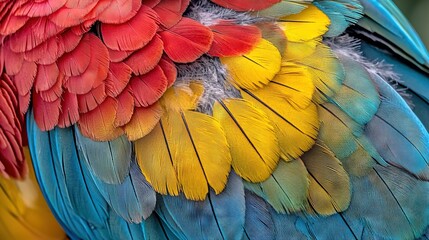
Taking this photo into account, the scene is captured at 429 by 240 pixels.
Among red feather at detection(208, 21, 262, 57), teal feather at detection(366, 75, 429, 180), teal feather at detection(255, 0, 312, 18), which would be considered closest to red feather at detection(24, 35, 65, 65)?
red feather at detection(208, 21, 262, 57)

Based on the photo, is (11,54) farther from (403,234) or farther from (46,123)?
(403,234)

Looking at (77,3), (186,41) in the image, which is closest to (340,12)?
(186,41)

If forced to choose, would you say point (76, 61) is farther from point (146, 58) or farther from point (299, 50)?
point (299, 50)

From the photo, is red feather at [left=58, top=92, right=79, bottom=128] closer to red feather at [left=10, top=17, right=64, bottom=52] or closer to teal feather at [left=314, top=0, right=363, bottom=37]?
red feather at [left=10, top=17, right=64, bottom=52]

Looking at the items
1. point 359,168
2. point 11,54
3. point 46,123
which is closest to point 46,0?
point 11,54

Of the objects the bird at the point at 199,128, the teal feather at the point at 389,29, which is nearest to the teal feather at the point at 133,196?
the bird at the point at 199,128

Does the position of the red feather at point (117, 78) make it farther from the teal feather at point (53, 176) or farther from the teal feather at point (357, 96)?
the teal feather at point (357, 96)
